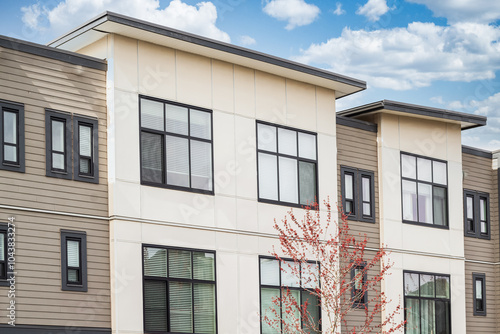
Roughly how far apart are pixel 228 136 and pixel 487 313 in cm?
1178

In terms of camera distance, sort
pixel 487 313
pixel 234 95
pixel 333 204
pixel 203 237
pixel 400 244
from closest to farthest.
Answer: pixel 203 237 → pixel 234 95 → pixel 333 204 → pixel 400 244 → pixel 487 313

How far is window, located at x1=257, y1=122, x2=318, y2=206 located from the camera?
2163cm

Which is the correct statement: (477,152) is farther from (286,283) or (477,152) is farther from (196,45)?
(196,45)

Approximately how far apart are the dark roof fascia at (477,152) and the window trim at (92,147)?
13.6 meters

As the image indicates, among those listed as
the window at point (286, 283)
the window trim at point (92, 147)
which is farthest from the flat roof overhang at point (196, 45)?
the window at point (286, 283)

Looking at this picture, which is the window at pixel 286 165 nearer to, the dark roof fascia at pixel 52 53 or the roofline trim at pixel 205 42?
the roofline trim at pixel 205 42

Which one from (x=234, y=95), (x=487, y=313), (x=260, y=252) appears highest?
(x=234, y=95)

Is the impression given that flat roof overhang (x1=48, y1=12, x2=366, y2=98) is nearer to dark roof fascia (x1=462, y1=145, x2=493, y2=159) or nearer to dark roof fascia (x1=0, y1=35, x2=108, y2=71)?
dark roof fascia (x1=0, y1=35, x2=108, y2=71)

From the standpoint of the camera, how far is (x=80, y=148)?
18.3m

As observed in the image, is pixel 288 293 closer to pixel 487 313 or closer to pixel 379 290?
pixel 379 290

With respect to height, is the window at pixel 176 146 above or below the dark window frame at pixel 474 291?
above

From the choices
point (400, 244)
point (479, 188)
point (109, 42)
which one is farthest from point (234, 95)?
point (479, 188)

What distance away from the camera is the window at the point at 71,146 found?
58.3 ft

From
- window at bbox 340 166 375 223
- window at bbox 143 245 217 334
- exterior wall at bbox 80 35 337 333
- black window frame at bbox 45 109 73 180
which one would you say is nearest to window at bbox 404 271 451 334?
window at bbox 340 166 375 223
